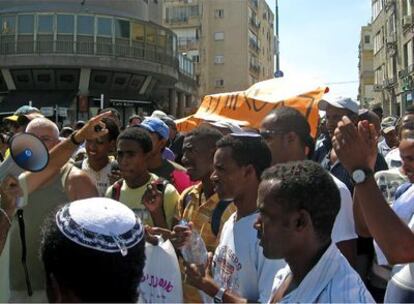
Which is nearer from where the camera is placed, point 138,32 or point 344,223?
point 344,223

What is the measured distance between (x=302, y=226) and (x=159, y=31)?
36.5 meters

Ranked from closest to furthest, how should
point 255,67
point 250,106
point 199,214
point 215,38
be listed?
point 199,214 → point 250,106 → point 215,38 → point 255,67

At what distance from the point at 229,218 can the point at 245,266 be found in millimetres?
513

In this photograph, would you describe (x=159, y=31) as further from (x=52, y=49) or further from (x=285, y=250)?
(x=285, y=250)

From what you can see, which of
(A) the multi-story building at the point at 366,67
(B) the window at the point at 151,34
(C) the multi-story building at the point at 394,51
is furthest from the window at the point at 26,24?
(A) the multi-story building at the point at 366,67

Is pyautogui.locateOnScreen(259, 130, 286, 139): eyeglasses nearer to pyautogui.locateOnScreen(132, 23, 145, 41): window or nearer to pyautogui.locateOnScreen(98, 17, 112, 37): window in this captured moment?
pyautogui.locateOnScreen(98, 17, 112, 37): window

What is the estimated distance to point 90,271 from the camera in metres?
1.57

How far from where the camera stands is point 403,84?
35062mm

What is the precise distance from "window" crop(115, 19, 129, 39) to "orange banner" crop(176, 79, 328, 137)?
30115 mm

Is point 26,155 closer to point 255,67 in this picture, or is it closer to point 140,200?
point 140,200

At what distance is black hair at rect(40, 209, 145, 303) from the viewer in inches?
62.1

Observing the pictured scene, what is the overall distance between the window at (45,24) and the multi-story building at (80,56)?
6cm

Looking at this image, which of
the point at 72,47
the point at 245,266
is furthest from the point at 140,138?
the point at 72,47

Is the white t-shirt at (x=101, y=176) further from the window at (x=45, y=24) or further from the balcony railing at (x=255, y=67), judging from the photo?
the balcony railing at (x=255, y=67)
